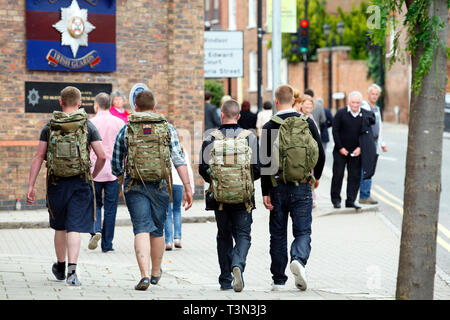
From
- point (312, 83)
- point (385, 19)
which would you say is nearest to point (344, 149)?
point (385, 19)

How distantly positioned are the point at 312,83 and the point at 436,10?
49417 mm

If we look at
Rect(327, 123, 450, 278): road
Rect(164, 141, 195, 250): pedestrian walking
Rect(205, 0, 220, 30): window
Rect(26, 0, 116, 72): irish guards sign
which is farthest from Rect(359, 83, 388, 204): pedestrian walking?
Rect(205, 0, 220, 30): window

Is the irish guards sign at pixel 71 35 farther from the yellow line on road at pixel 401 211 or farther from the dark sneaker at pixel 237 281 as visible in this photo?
the dark sneaker at pixel 237 281

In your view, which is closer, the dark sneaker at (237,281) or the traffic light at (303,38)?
the dark sneaker at (237,281)

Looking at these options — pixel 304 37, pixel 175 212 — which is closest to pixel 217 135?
pixel 175 212

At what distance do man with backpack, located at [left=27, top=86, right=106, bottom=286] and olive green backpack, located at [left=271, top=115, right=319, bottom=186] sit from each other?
68.3 inches

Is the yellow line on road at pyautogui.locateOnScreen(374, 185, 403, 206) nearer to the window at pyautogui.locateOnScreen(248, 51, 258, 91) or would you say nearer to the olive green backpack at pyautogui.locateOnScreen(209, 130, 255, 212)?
the olive green backpack at pyautogui.locateOnScreen(209, 130, 255, 212)

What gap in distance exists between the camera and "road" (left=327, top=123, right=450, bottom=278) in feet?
38.8

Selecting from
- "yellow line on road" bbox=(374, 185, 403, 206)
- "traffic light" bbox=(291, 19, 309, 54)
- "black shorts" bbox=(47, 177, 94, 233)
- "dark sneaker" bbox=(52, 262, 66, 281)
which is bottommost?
"yellow line on road" bbox=(374, 185, 403, 206)

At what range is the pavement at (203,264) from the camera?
7691 mm

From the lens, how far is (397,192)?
59.2 ft

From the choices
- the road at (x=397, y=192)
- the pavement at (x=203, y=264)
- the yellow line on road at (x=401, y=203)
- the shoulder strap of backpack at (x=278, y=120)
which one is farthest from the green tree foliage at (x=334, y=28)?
the shoulder strap of backpack at (x=278, y=120)

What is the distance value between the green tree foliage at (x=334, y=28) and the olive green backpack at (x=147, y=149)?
4500 centimetres
